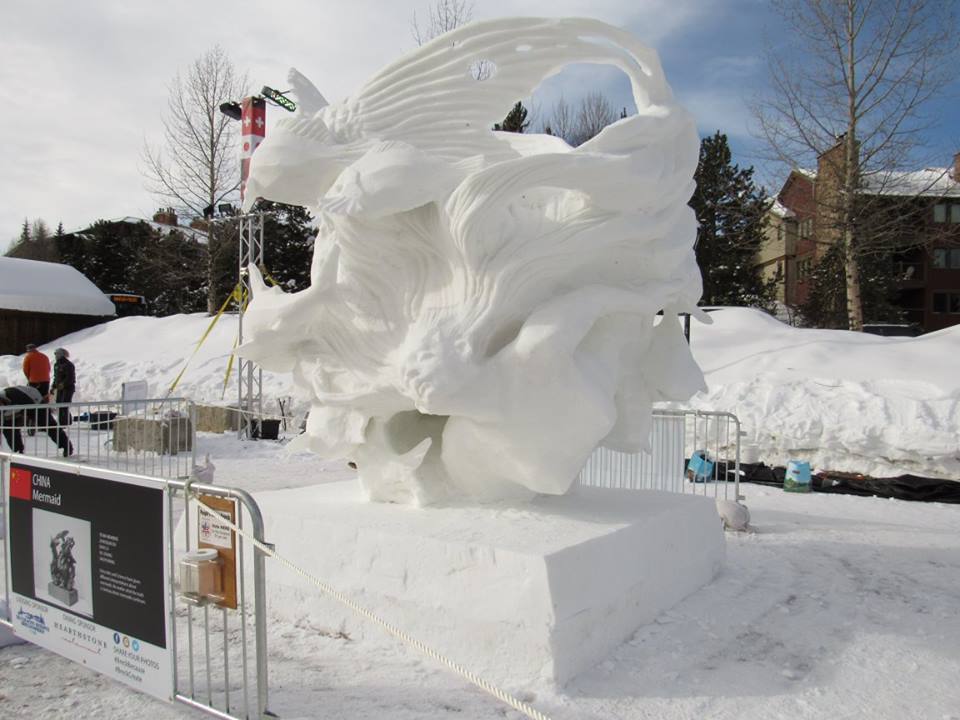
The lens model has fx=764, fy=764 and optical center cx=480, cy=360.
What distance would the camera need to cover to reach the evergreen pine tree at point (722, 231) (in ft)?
78.0

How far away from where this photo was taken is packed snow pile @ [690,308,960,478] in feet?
29.1

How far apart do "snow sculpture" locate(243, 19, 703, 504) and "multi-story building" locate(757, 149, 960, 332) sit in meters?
13.5

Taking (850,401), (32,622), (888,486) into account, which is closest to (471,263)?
(32,622)

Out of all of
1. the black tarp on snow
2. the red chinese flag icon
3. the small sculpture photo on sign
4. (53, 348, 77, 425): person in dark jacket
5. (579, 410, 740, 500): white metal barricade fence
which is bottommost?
the black tarp on snow

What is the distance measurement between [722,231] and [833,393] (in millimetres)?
15759

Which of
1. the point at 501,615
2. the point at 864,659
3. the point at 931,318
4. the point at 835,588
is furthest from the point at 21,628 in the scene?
the point at 931,318

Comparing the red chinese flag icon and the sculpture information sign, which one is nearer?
the sculpture information sign

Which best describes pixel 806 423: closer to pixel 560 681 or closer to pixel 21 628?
pixel 560 681

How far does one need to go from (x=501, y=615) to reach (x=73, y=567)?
6.06 ft

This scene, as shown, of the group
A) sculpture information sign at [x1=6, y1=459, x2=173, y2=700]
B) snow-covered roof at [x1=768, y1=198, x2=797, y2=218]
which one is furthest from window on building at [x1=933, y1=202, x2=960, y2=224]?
sculpture information sign at [x1=6, y1=459, x2=173, y2=700]

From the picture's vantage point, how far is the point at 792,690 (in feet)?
11.0

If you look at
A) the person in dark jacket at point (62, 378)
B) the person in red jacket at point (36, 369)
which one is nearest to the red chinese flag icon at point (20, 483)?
the person in dark jacket at point (62, 378)

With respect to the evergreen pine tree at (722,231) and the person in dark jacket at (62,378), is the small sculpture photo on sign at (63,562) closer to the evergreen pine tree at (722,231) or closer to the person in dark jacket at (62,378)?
the person in dark jacket at (62,378)

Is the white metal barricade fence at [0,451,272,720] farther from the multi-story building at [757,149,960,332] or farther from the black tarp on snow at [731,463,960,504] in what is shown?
the multi-story building at [757,149,960,332]
